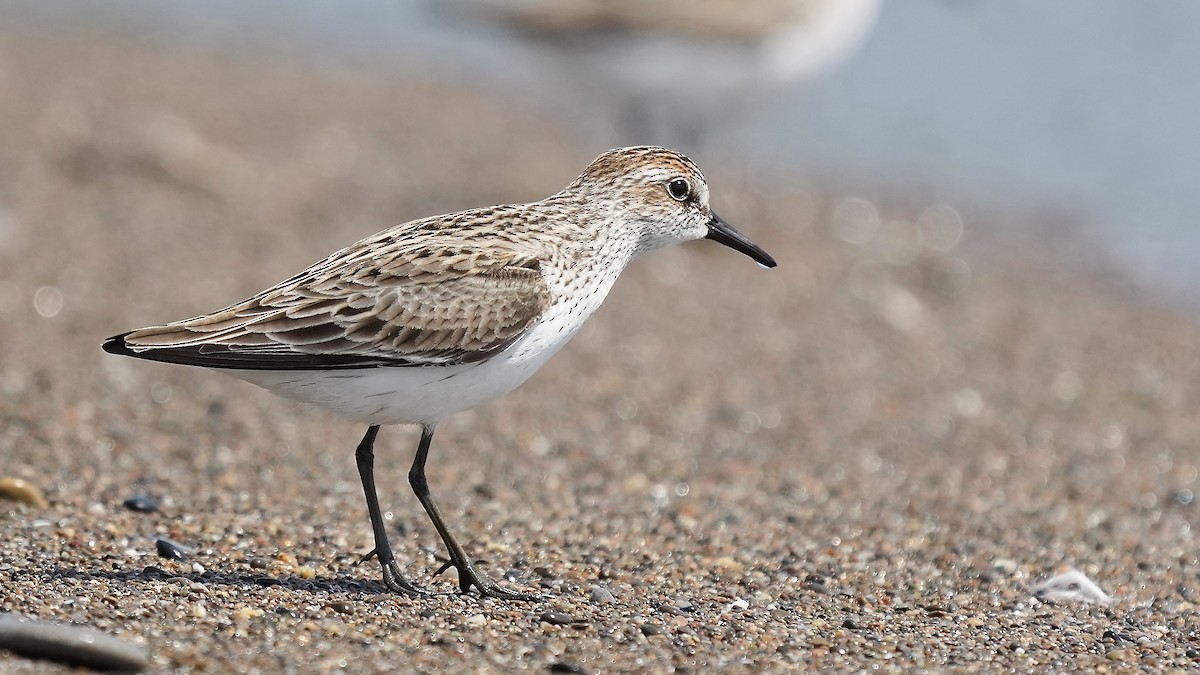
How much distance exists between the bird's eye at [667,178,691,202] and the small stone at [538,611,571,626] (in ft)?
5.45

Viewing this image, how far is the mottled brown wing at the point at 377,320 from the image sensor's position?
5.01 m

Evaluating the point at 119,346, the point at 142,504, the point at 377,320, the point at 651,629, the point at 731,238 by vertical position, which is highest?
the point at 731,238

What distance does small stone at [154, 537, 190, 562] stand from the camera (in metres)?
5.55

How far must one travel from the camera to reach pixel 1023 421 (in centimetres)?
905

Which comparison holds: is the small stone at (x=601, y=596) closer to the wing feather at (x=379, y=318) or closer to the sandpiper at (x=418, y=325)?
the sandpiper at (x=418, y=325)

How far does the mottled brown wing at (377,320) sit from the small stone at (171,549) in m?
0.92

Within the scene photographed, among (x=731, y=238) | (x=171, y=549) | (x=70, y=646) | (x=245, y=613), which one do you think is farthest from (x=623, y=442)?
(x=70, y=646)

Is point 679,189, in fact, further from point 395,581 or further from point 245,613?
point 245,613

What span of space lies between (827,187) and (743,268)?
12.3 feet

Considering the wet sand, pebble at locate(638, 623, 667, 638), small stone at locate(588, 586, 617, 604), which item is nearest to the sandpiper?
small stone at locate(588, 586, 617, 604)

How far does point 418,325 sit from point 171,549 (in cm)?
136

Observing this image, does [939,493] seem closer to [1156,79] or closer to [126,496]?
[126,496]

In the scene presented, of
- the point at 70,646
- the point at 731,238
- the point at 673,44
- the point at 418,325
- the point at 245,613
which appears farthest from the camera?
the point at 673,44

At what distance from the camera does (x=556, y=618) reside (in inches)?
196
